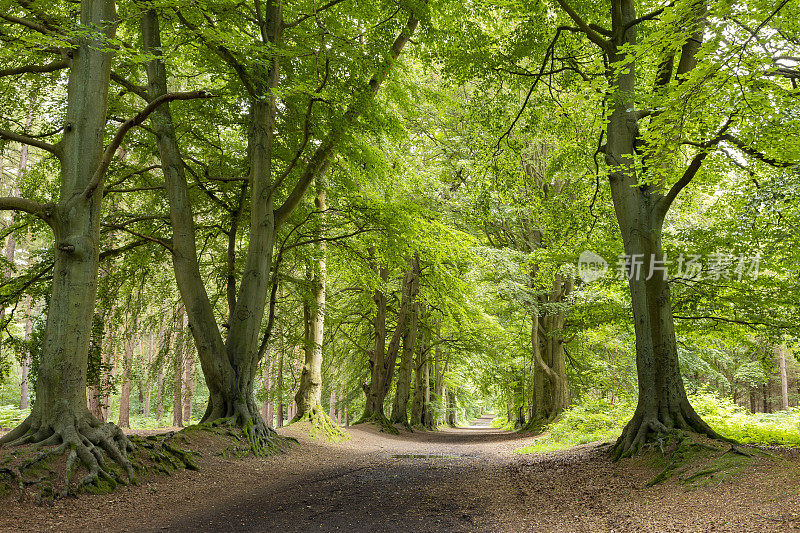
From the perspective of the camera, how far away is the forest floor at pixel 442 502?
4.22 m

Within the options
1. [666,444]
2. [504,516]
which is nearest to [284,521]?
[504,516]

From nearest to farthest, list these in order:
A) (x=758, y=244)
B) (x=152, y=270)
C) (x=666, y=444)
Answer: (x=666, y=444) < (x=758, y=244) < (x=152, y=270)

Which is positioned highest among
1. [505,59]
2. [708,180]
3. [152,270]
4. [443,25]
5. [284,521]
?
[443,25]

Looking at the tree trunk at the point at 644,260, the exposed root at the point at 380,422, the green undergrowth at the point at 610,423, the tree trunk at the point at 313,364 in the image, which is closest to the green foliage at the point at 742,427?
the green undergrowth at the point at 610,423

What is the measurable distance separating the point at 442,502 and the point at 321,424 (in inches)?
326

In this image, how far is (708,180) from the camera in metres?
9.21

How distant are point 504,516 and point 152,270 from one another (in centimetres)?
910

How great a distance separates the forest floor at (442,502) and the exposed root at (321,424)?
16.8ft

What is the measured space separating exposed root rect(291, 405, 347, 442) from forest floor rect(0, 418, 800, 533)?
511 centimetres

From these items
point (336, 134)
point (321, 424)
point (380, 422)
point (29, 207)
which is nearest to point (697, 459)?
point (336, 134)

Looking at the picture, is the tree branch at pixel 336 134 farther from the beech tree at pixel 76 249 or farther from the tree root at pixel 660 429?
the tree root at pixel 660 429

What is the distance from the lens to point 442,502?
5.37m

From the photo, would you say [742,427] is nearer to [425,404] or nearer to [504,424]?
[425,404]

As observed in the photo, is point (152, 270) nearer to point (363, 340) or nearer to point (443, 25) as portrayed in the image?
point (443, 25)
